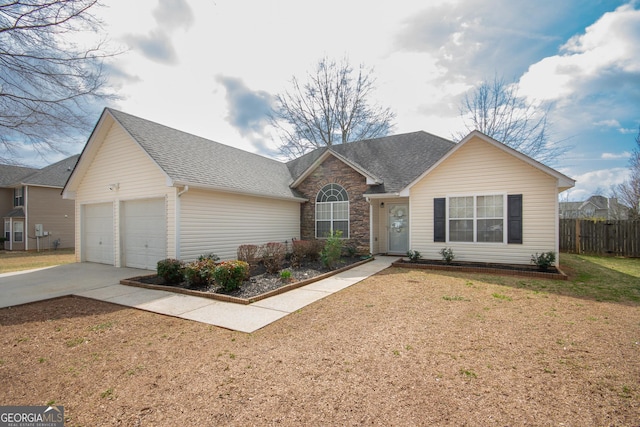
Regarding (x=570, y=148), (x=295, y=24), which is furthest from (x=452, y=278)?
(x=570, y=148)

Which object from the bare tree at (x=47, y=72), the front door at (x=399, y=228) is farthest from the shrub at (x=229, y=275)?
the bare tree at (x=47, y=72)

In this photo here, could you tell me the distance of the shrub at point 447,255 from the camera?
34.1ft

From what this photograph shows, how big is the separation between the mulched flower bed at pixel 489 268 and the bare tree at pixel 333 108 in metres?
17.1

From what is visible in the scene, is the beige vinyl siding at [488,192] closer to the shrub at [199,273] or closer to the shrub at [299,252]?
the shrub at [299,252]

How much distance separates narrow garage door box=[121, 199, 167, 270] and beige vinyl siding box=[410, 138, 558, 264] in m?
9.43

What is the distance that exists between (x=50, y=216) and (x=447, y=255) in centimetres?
2647

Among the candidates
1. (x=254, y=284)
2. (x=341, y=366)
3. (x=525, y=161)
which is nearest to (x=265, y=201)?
(x=254, y=284)

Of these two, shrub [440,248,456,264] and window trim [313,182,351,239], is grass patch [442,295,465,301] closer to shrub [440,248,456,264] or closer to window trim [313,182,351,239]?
shrub [440,248,456,264]

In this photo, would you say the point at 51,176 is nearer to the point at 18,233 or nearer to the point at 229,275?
the point at 18,233

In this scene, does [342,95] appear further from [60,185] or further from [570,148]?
[60,185]

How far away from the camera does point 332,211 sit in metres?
14.2

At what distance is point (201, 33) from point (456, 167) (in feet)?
31.4

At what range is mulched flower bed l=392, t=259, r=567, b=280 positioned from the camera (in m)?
8.54

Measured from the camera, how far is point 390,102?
958 inches
